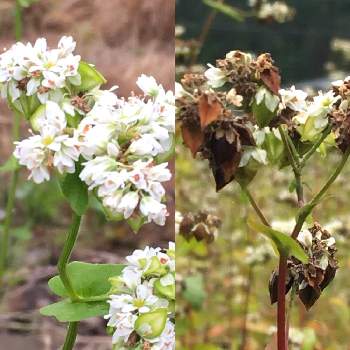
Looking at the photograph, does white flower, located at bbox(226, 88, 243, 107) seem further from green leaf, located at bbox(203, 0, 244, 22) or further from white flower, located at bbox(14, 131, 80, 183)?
green leaf, located at bbox(203, 0, 244, 22)

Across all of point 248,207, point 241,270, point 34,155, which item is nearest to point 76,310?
point 34,155

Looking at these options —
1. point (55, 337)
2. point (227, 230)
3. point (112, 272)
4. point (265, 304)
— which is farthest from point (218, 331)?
point (112, 272)

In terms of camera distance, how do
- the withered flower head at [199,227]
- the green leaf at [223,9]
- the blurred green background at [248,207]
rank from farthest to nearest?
the blurred green background at [248,207]
the green leaf at [223,9]
the withered flower head at [199,227]

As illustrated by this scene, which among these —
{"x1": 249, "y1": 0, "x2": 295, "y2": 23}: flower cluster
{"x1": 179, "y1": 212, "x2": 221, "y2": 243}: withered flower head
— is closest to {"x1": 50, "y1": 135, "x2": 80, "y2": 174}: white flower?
{"x1": 179, "y1": 212, "x2": 221, "y2": 243}: withered flower head

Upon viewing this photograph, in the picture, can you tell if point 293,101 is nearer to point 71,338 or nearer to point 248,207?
point 71,338

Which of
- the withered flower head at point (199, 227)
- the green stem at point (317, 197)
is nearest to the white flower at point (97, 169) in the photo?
the green stem at point (317, 197)

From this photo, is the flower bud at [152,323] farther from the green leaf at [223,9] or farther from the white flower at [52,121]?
the green leaf at [223,9]

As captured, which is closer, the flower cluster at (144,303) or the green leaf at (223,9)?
the flower cluster at (144,303)
